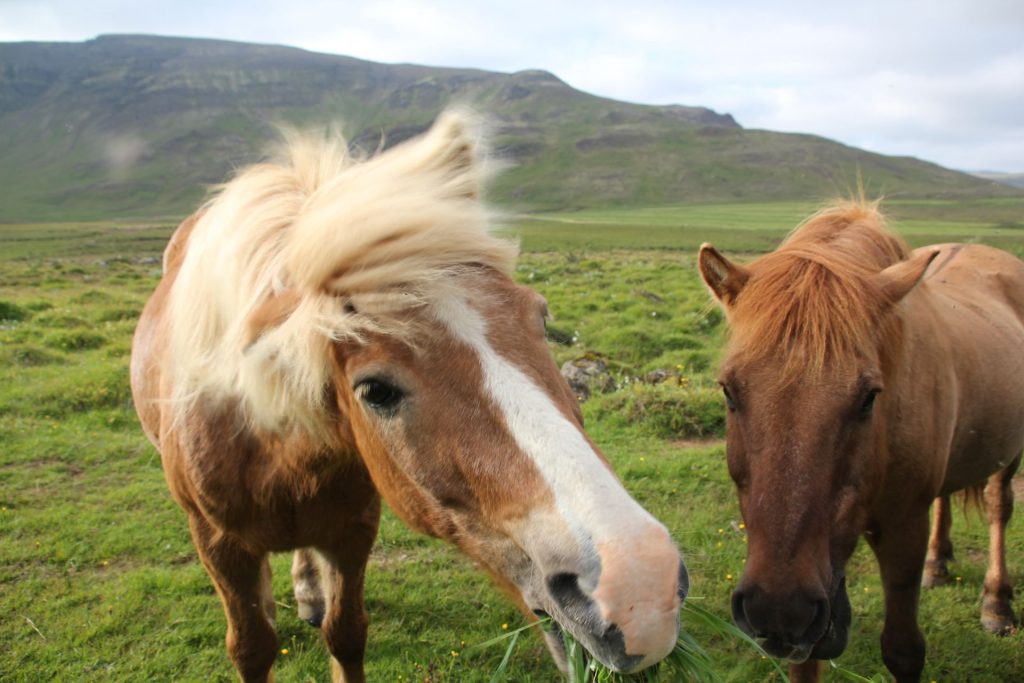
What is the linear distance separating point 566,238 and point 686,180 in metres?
95.3

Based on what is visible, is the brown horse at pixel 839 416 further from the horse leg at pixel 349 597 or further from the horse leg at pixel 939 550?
the horse leg at pixel 349 597

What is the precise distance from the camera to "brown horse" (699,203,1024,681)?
252cm

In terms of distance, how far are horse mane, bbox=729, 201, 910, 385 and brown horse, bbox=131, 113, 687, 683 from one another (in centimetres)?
127

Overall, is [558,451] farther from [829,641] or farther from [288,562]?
[288,562]

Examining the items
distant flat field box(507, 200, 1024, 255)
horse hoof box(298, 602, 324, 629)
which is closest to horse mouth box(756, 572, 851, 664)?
horse hoof box(298, 602, 324, 629)

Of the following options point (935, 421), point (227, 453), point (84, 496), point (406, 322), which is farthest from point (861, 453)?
point (84, 496)

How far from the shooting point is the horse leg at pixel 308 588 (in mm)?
4523

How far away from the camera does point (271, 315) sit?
208 centimetres

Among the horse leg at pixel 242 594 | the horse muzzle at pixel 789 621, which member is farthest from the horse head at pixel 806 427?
the horse leg at pixel 242 594

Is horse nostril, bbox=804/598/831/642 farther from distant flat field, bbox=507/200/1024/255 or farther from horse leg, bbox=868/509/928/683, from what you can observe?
distant flat field, bbox=507/200/1024/255

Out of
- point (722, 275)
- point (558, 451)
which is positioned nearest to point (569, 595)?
point (558, 451)

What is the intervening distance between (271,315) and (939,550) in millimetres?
5443

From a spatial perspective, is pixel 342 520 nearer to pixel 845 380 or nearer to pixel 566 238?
pixel 845 380

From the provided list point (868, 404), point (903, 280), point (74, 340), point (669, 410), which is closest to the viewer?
point (868, 404)
